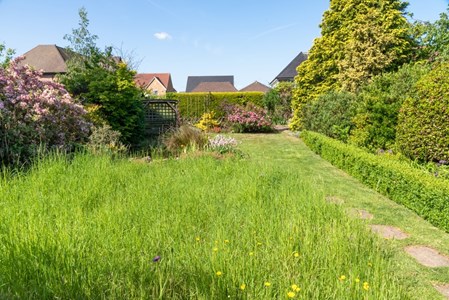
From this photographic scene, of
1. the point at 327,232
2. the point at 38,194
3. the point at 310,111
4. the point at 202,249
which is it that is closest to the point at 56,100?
the point at 38,194

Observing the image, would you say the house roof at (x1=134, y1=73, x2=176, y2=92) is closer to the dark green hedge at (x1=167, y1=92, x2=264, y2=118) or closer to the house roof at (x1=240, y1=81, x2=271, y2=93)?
the house roof at (x1=240, y1=81, x2=271, y2=93)

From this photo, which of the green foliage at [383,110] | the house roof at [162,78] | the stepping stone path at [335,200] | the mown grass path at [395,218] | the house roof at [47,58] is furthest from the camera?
the house roof at [162,78]

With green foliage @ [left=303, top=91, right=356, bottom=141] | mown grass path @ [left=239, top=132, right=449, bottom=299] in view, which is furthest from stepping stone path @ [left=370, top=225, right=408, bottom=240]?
green foliage @ [left=303, top=91, right=356, bottom=141]

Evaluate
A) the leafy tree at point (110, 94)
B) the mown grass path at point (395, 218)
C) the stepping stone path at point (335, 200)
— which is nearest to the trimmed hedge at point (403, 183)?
the mown grass path at point (395, 218)

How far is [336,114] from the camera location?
9414 mm

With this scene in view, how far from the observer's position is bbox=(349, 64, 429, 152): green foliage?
22.6ft

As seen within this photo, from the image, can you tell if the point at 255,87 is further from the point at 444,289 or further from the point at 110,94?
the point at 444,289

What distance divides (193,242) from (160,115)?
12.0 m

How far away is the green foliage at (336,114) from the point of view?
895 centimetres

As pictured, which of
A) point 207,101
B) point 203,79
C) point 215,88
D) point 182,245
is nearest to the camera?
point 182,245

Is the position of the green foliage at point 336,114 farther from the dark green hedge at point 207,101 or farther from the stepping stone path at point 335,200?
the dark green hedge at point 207,101

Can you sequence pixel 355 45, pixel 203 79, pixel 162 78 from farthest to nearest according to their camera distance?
pixel 203 79
pixel 162 78
pixel 355 45

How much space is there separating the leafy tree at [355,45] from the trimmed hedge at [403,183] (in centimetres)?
535

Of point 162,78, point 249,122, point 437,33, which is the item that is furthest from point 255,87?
point 249,122
